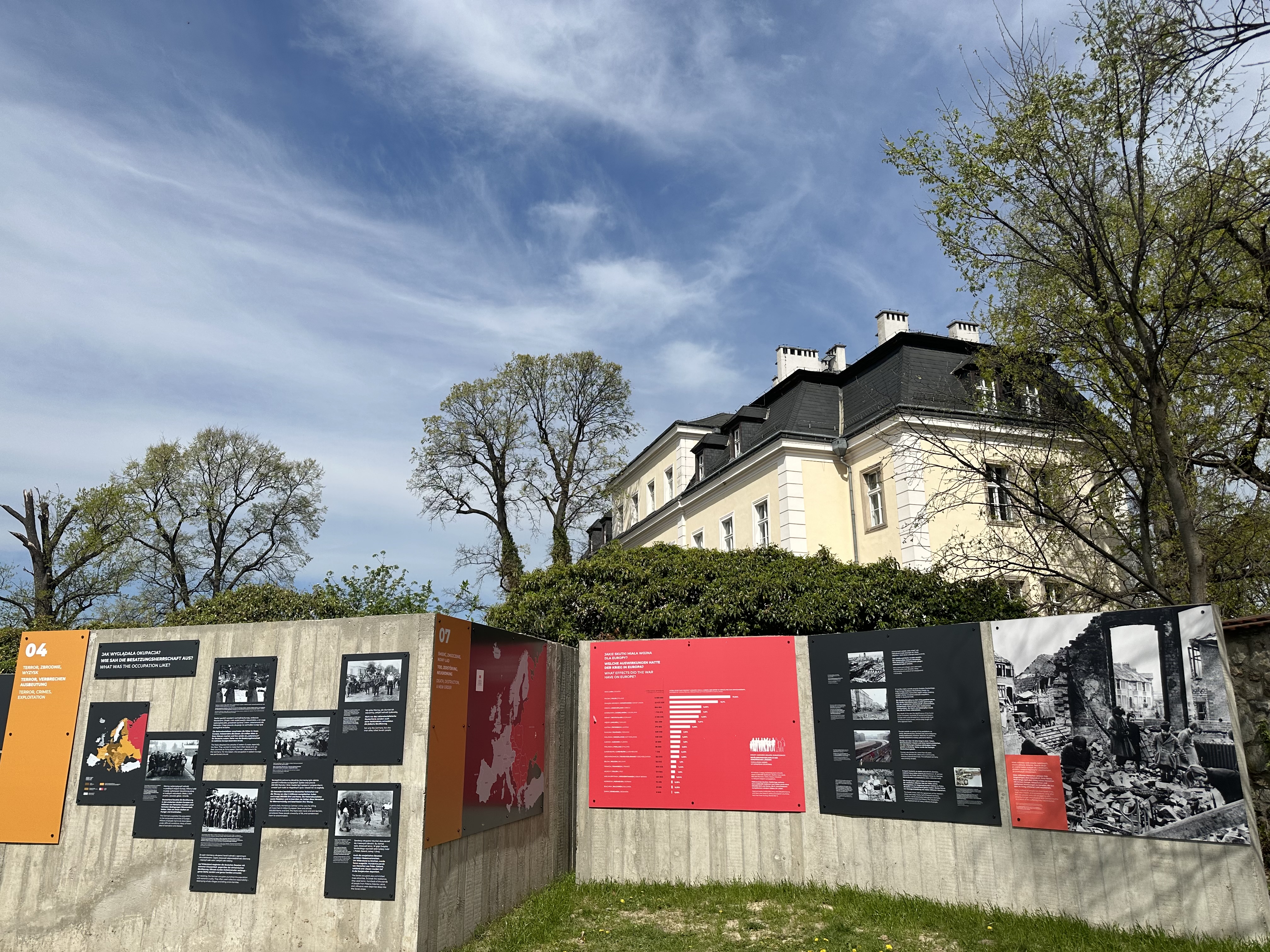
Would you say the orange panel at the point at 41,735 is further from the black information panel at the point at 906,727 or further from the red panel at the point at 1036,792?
the red panel at the point at 1036,792

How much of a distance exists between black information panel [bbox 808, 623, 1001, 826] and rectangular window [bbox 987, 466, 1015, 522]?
11.5 feet

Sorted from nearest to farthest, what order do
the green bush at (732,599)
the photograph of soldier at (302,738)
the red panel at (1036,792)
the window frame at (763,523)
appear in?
the photograph of soldier at (302,738)
the red panel at (1036,792)
the green bush at (732,599)
the window frame at (763,523)

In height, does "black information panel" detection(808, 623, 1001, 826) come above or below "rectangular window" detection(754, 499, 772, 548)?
below

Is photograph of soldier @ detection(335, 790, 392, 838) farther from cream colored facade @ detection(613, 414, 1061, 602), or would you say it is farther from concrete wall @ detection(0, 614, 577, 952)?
cream colored facade @ detection(613, 414, 1061, 602)

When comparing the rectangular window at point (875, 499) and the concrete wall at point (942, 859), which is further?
the rectangular window at point (875, 499)

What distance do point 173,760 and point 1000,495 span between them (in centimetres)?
1928

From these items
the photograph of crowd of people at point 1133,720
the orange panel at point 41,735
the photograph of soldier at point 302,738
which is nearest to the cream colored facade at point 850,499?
the photograph of crowd of people at point 1133,720

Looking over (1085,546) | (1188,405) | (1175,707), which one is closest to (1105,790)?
(1175,707)

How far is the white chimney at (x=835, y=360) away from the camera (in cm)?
2836

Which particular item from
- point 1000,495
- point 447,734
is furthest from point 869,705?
point 1000,495

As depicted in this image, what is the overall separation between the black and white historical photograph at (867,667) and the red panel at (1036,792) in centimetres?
121

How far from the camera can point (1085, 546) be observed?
18734 millimetres

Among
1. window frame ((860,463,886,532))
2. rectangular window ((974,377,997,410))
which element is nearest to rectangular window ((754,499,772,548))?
window frame ((860,463,886,532))

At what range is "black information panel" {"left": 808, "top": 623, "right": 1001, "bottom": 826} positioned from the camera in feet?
22.6
